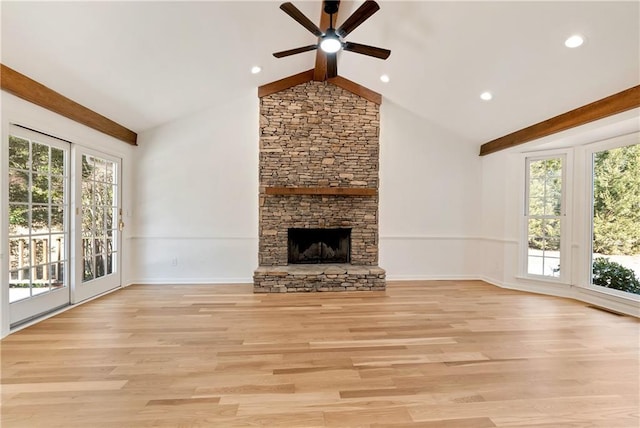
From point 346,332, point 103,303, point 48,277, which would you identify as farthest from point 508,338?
point 48,277

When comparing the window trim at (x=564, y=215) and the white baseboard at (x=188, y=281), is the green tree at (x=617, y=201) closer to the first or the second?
the window trim at (x=564, y=215)

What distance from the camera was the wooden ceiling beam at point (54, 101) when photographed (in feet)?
8.83

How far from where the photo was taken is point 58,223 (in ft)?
11.5

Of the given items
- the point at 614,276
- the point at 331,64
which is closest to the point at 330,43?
the point at 331,64

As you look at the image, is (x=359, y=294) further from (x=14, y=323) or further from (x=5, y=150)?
(x=5, y=150)

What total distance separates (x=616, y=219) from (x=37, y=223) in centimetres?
705

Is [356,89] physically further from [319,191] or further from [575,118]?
[575,118]

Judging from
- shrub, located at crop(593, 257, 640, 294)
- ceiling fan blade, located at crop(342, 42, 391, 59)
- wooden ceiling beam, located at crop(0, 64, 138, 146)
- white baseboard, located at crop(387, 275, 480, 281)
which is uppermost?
ceiling fan blade, located at crop(342, 42, 391, 59)

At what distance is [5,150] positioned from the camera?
8.99ft

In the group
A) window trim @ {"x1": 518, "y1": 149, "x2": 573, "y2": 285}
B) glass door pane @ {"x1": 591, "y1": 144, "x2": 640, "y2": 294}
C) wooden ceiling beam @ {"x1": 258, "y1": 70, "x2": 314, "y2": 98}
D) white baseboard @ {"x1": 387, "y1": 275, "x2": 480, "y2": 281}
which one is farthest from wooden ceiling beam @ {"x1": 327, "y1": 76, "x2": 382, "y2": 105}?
glass door pane @ {"x1": 591, "y1": 144, "x2": 640, "y2": 294}

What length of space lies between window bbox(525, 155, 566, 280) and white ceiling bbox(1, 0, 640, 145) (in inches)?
33.9

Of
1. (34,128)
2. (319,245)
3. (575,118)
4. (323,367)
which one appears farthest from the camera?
(319,245)

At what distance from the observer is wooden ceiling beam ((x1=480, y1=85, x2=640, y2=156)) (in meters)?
3.06

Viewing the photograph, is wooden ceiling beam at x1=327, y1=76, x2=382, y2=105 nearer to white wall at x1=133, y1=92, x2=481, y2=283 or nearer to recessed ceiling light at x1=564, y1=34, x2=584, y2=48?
white wall at x1=133, y1=92, x2=481, y2=283
